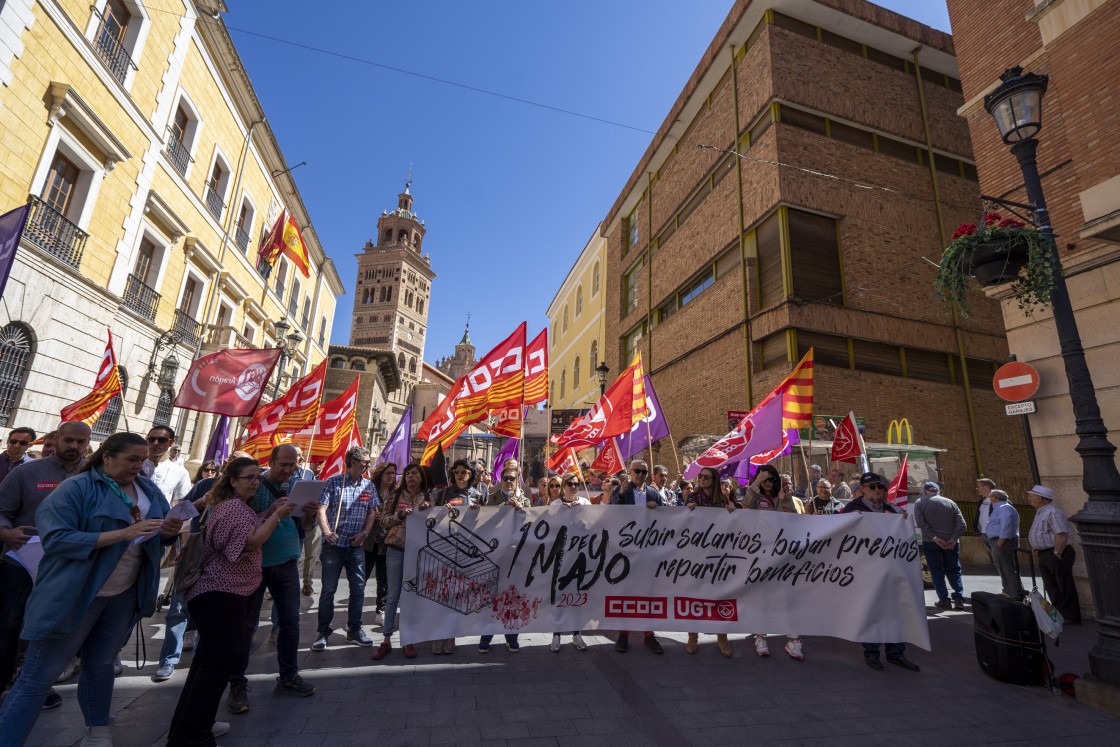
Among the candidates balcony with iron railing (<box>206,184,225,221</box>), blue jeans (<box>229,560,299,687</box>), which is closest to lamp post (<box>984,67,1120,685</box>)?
blue jeans (<box>229,560,299,687</box>)

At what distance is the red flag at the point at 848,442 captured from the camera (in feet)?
31.4

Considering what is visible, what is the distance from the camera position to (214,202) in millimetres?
17719

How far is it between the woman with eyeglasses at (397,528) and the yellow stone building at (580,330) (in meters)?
21.2

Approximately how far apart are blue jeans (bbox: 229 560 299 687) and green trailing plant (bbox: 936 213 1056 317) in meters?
7.18

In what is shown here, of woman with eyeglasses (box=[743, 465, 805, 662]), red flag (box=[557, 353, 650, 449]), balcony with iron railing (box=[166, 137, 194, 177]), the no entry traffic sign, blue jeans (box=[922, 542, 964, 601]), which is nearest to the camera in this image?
woman with eyeglasses (box=[743, 465, 805, 662])

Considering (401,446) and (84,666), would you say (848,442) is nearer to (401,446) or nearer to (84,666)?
(401,446)

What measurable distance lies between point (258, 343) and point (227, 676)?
22.8 metres

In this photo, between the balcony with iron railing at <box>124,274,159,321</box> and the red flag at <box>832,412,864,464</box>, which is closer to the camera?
the red flag at <box>832,412,864,464</box>

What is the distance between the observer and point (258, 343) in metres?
22.7

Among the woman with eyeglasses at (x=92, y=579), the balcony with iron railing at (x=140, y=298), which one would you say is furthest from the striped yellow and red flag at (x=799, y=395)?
the balcony with iron railing at (x=140, y=298)

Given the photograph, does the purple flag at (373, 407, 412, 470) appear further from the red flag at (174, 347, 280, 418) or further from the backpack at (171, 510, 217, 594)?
the backpack at (171, 510, 217, 594)

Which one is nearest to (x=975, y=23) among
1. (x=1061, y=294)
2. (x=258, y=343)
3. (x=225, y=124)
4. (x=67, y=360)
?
(x=1061, y=294)

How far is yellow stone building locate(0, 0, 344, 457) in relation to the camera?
9.67 meters

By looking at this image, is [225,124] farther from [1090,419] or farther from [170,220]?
[1090,419]
